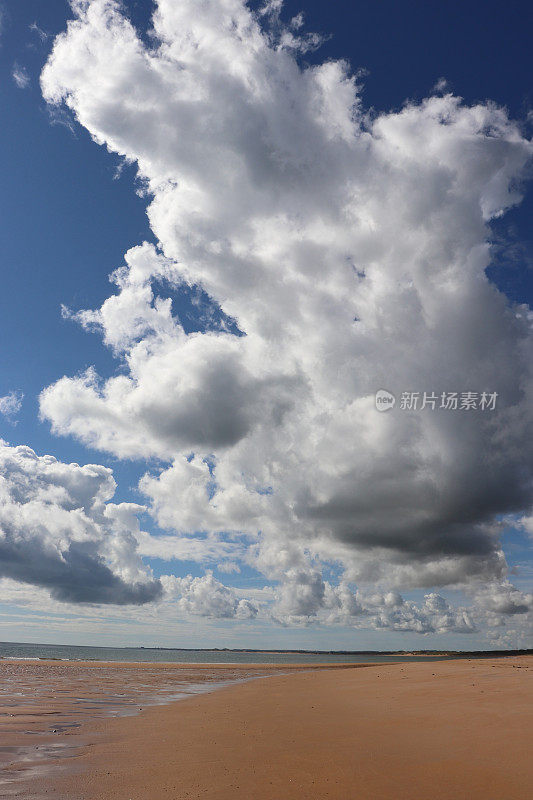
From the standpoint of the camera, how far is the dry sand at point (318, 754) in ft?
29.4

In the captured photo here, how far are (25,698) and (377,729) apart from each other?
1906cm

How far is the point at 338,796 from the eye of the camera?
860 cm

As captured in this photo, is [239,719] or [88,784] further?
[239,719]

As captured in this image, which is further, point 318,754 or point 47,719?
point 47,719

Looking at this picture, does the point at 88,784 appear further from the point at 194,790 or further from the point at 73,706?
the point at 73,706

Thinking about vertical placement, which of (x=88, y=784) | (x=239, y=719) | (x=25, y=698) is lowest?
(x=25, y=698)

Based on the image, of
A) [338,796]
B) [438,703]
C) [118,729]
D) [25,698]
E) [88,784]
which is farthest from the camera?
[25,698]

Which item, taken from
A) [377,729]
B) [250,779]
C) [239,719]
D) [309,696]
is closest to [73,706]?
[239,719]

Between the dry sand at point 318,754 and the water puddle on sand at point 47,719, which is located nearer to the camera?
the dry sand at point 318,754

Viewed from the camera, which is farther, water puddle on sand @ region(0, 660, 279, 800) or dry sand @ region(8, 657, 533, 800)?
water puddle on sand @ region(0, 660, 279, 800)

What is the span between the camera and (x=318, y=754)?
1167 centimetres

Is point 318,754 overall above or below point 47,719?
above

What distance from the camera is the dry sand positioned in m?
8.96

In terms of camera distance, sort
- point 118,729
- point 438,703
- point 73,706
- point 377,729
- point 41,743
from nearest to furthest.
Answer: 1. point 41,743
2. point 377,729
3. point 118,729
4. point 438,703
5. point 73,706
